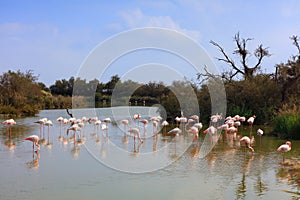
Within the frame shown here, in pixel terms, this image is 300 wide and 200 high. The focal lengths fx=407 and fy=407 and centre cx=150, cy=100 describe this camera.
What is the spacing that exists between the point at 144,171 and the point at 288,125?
7011 millimetres

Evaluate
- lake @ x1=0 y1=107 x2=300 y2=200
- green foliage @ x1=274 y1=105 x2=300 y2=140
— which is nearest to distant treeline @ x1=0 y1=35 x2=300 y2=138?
green foliage @ x1=274 y1=105 x2=300 y2=140

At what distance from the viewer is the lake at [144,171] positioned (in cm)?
647

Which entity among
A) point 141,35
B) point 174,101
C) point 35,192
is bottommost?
point 35,192

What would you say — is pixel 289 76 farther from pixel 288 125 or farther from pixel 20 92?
pixel 20 92

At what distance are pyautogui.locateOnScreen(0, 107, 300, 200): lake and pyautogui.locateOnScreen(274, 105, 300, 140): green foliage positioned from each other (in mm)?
826

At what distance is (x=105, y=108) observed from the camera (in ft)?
118

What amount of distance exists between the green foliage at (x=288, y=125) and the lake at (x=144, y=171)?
0.83 meters

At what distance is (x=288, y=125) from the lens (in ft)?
43.9

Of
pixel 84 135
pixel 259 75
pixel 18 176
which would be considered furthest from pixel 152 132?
pixel 18 176

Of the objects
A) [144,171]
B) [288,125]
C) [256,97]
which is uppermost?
[256,97]

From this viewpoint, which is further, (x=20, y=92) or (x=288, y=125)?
(x=20, y=92)

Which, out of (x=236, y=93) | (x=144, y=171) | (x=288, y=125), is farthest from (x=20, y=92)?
(x=144, y=171)

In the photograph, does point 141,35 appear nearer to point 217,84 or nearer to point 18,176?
point 18,176

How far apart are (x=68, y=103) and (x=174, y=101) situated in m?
21.3
